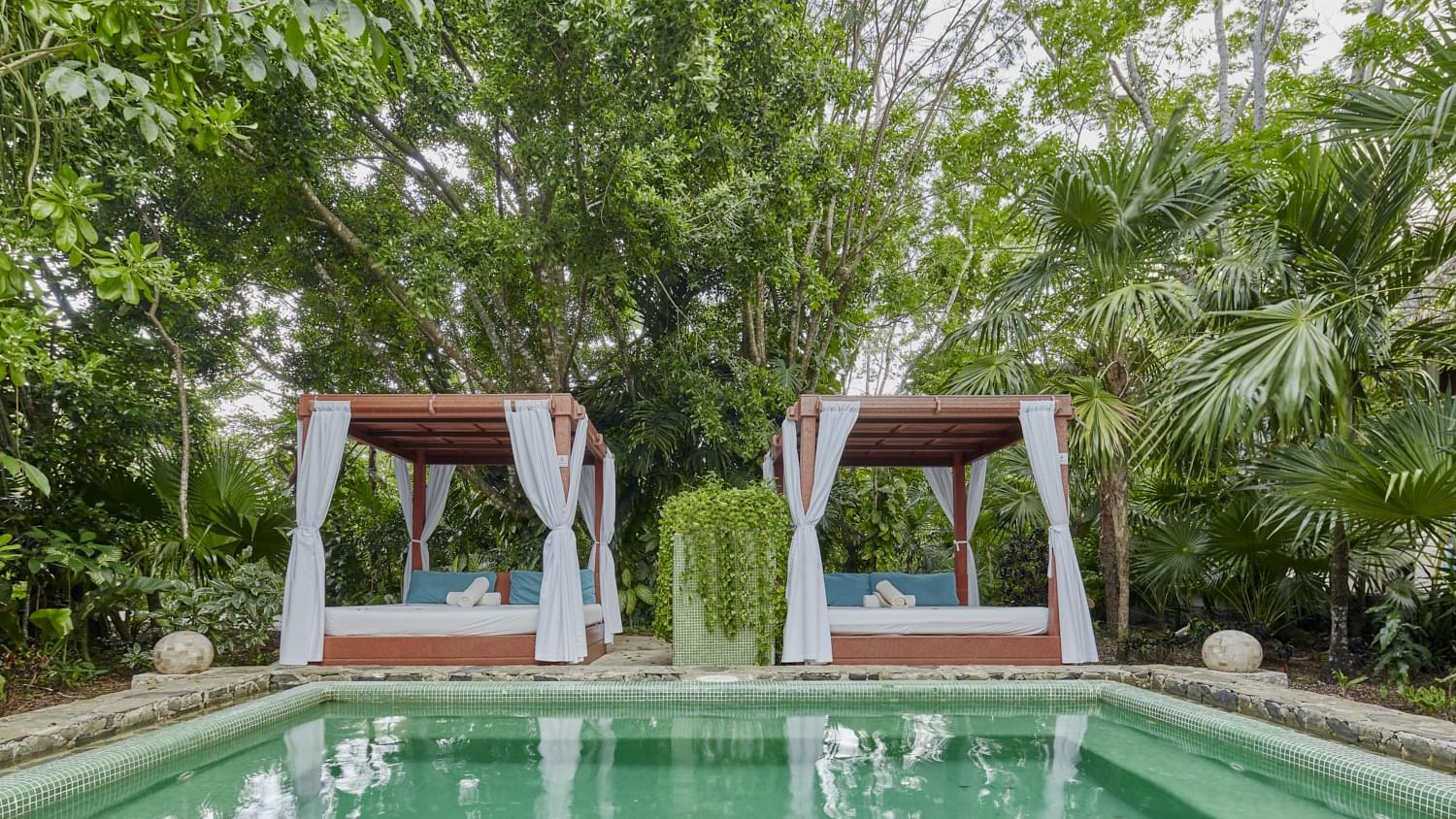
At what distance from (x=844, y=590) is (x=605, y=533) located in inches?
94.0

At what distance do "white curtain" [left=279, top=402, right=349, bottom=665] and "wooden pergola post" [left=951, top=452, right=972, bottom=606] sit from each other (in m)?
5.73

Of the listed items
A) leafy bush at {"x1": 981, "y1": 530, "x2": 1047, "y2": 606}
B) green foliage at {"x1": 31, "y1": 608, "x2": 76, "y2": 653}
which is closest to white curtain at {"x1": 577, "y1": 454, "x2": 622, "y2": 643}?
green foliage at {"x1": 31, "y1": 608, "x2": 76, "y2": 653}

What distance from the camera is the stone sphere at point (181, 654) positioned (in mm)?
5922

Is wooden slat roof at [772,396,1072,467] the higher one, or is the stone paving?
wooden slat roof at [772,396,1072,467]

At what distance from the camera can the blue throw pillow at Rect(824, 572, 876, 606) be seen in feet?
27.8

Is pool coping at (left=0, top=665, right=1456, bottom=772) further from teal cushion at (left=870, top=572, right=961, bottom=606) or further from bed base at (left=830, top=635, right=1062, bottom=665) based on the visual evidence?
teal cushion at (left=870, top=572, right=961, bottom=606)

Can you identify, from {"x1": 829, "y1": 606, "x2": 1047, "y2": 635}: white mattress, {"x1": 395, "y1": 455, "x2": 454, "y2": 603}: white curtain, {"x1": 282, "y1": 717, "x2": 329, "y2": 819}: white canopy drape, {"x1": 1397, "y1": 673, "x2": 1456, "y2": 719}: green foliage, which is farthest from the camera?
{"x1": 395, "y1": 455, "x2": 454, "y2": 603}: white curtain

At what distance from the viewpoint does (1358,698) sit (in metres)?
5.24

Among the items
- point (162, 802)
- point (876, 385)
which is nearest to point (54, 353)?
point (162, 802)

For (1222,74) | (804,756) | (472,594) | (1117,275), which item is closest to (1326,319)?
(1117,275)

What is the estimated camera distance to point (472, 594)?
7.95 metres

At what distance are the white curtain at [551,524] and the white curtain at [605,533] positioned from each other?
52.6 inches

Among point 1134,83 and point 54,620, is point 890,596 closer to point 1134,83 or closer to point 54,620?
point 54,620

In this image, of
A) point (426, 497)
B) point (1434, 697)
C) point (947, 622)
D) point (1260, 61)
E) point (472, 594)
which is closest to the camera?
point (1434, 697)
